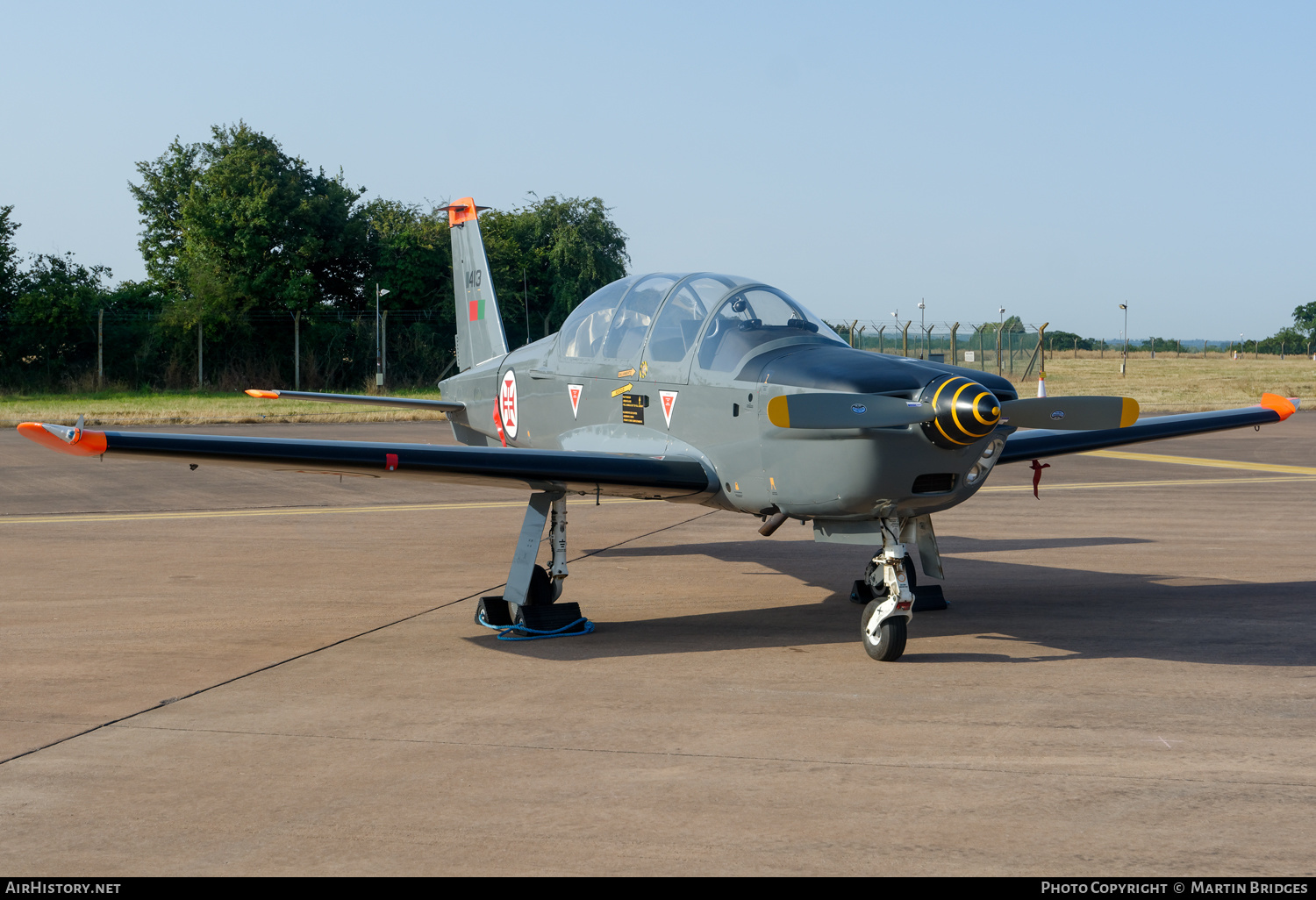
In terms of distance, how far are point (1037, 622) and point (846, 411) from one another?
9.53 feet

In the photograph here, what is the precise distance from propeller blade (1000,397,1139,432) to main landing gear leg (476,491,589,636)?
131 inches

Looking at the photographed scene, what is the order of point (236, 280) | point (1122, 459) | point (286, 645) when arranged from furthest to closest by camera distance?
point (236, 280), point (1122, 459), point (286, 645)

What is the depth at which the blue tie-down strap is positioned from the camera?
789 cm

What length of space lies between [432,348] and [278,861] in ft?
133

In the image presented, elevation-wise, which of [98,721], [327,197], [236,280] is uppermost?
[327,197]

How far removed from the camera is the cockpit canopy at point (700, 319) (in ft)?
25.3

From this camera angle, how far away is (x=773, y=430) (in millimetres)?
7137

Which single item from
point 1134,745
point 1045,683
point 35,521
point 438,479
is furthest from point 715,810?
point 35,521

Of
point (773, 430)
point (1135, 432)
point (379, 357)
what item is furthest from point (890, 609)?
point (379, 357)

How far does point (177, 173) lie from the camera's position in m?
55.5

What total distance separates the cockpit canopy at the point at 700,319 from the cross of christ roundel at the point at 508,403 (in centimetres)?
165

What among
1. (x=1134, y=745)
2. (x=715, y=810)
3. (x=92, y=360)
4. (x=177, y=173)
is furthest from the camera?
(x=177, y=173)

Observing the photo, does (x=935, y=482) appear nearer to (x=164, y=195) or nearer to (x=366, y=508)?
(x=366, y=508)

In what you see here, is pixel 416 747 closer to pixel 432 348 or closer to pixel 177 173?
pixel 432 348
